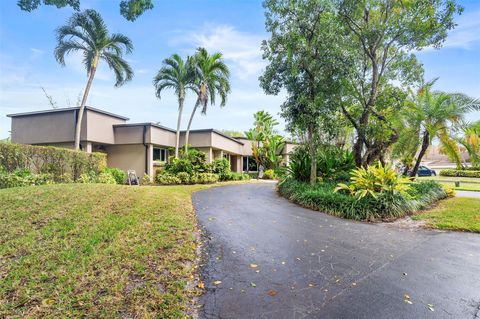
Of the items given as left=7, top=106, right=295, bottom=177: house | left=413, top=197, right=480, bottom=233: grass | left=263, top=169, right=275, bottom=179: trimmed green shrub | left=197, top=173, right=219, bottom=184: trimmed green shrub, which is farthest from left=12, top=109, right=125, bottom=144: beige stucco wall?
left=413, top=197, right=480, bottom=233: grass

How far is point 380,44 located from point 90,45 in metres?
13.7

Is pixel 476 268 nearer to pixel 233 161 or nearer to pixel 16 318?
pixel 16 318

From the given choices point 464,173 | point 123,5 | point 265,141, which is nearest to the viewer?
point 123,5

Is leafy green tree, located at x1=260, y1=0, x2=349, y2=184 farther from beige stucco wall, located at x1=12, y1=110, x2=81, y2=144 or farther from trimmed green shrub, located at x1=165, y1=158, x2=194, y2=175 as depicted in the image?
beige stucco wall, located at x1=12, y1=110, x2=81, y2=144

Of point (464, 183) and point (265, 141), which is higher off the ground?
point (265, 141)

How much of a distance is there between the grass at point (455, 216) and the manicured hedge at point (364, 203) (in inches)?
15.0

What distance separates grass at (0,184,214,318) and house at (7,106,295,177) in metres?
7.92

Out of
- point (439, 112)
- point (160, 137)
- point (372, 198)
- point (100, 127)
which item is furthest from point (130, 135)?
point (439, 112)

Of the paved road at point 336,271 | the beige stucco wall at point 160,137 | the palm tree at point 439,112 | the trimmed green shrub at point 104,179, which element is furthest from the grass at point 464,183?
the trimmed green shrub at point 104,179

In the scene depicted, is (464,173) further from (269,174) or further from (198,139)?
(198,139)

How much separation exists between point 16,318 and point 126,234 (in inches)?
85.9

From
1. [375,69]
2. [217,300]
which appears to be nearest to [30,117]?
[217,300]

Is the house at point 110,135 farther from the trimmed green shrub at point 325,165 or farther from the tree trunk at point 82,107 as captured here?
the trimmed green shrub at point 325,165

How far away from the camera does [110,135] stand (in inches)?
590
